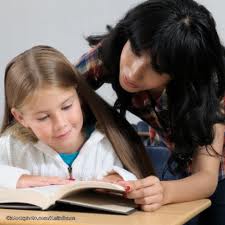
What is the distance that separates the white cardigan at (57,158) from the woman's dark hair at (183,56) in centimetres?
17

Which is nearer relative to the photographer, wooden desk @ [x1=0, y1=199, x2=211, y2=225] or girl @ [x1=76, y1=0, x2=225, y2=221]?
wooden desk @ [x1=0, y1=199, x2=211, y2=225]

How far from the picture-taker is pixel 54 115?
1.02m

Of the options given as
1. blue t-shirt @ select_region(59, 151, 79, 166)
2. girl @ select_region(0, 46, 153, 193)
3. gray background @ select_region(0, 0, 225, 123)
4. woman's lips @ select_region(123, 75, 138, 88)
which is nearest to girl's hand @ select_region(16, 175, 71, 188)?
girl @ select_region(0, 46, 153, 193)

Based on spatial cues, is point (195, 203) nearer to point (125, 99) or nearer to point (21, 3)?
point (125, 99)

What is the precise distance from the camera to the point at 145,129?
1735 millimetres

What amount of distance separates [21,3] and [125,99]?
3.89ft

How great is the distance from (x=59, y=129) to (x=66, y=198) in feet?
0.71

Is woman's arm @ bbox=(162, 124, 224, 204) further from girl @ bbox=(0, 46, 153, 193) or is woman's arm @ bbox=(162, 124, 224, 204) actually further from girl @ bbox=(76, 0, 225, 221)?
girl @ bbox=(0, 46, 153, 193)

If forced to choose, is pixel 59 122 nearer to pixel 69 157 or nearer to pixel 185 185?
pixel 69 157

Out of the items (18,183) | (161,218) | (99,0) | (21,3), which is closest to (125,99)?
(18,183)

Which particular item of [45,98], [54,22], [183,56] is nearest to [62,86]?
[45,98]

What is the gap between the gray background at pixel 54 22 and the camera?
2146mm

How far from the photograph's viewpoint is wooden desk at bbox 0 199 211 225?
76 cm

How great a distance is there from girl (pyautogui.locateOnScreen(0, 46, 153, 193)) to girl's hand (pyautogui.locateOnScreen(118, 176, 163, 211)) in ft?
0.37
